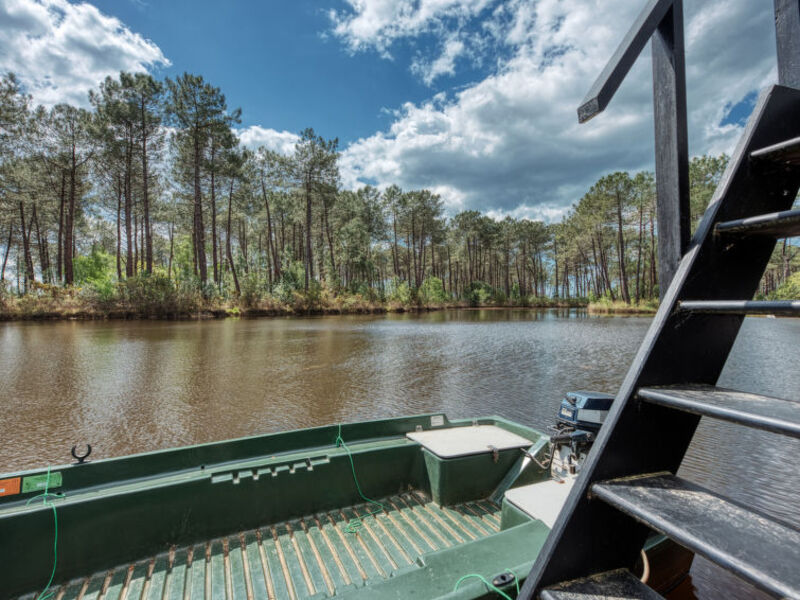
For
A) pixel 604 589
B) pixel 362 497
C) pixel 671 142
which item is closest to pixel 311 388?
pixel 362 497

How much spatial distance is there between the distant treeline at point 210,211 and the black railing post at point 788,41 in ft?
89.1

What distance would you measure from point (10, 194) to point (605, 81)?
38672 mm

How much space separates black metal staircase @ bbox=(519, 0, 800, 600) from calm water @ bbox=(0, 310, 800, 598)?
2955 mm

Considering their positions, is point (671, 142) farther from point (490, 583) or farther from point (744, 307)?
point (490, 583)

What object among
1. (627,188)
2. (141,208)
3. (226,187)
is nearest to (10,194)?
(141,208)

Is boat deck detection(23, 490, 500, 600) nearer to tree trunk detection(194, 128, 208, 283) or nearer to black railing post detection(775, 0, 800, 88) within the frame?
black railing post detection(775, 0, 800, 88)

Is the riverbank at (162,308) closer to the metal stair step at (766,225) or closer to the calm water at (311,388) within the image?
the calm water at (311,388)

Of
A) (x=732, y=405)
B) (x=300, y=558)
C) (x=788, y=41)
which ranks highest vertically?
(x=788, y=41)

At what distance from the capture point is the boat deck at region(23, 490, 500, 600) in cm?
225

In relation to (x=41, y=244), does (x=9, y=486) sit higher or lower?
lower

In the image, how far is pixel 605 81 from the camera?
115 centimetres

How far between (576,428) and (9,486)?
12.1 ft

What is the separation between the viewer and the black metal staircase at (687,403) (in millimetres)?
844

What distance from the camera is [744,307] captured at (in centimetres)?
91
